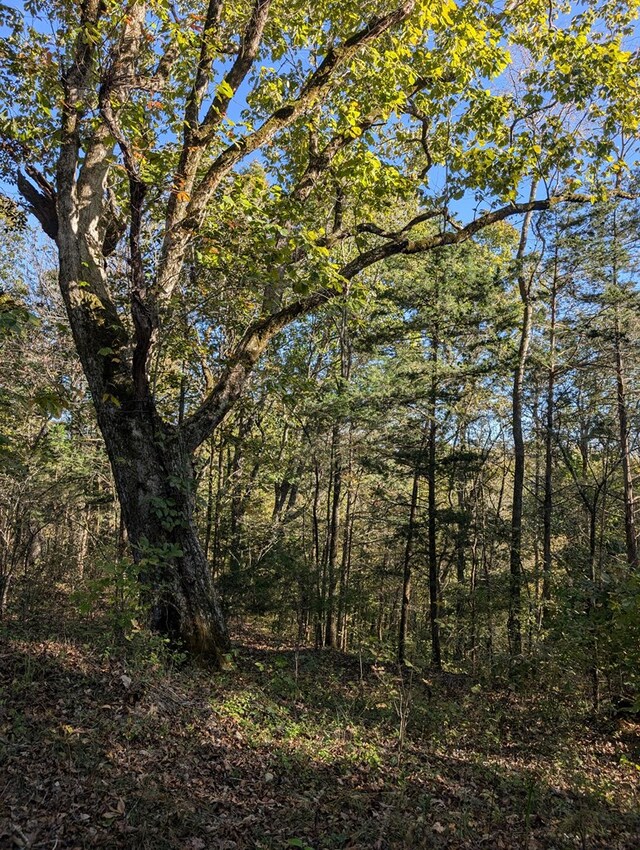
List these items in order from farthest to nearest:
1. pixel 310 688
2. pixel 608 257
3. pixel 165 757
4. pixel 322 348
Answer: pixel 322 348
pixel 608 257
pixel 310 688
pixel 165 757

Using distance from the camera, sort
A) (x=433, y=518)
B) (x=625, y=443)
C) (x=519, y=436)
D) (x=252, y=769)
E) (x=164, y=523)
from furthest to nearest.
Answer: (x=519, y=436), (x=433, y=518), (x=625, y=443), (x=164, y=523), (x=252, y=769)

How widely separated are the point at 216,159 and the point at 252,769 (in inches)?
261

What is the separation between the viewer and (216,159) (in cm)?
604

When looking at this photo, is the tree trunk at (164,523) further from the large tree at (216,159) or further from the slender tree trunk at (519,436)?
the slender tree trunk at (519,436)

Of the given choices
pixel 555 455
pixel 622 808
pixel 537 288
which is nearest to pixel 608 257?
pixel 537 288

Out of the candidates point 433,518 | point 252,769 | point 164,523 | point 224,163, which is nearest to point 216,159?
point 224,163

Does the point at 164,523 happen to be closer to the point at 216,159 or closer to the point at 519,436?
the point at 216,159

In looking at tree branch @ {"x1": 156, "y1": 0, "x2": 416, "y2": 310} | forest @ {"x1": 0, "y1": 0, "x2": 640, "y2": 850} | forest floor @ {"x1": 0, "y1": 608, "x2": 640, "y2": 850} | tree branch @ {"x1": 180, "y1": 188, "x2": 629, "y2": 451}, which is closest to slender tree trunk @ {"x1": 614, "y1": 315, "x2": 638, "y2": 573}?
forest @ {"x1": 0, "y1": 0, "x2": 640, "y2": 850}

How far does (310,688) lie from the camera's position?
760 cm

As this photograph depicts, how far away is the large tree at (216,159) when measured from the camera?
206 inches

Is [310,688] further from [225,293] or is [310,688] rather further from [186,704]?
[225,293]

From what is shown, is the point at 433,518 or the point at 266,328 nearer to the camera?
the point at 266,328

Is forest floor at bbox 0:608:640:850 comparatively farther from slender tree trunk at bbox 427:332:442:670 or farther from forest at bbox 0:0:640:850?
slender tree trunk at bbox 427:332:442:670

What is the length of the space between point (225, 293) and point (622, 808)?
7495 millimetres
